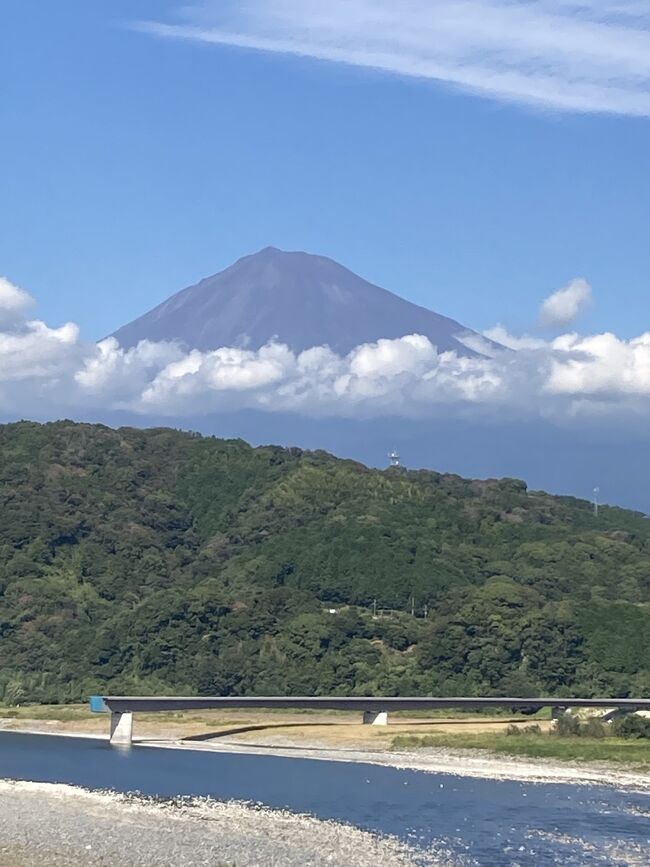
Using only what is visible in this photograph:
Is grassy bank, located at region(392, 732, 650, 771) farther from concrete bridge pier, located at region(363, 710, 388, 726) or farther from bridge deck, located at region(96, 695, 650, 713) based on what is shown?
bridge deck, located at region(96, 695, 650, 713)

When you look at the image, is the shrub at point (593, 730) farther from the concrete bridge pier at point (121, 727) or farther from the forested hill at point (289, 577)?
the concrete bridge pier at point (121, 727)

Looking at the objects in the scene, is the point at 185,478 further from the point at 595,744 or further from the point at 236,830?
the point at 236,830

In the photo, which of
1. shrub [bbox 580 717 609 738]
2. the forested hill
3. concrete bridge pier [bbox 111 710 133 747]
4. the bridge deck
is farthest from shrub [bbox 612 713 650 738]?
concrete bridge pier [bbox 111 710 133 747]

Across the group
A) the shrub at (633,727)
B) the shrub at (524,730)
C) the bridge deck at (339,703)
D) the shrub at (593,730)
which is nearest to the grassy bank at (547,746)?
the shrub at (524,730)

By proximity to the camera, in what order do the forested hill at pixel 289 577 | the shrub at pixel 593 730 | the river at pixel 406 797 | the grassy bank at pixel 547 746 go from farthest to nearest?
1. the forested hill at pixel 289 577
2. the shrub at pixel 593 730
3. the grassy bank at pixel 547 746
4. the river at pixel 406 797

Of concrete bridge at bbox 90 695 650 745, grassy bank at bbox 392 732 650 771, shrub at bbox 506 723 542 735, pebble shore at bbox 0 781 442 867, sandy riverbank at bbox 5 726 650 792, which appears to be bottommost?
pebble shore at bbox 0 781 442 867

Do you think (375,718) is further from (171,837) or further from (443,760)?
(171,837)

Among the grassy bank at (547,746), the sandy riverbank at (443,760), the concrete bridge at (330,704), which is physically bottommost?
the sandy riverbank at (443,760)
